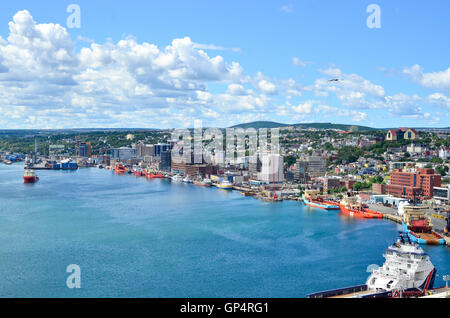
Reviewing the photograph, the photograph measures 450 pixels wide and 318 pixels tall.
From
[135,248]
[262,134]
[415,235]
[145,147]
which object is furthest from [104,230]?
[262,134]

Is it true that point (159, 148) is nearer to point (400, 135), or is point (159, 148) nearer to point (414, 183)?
point (400, 135)

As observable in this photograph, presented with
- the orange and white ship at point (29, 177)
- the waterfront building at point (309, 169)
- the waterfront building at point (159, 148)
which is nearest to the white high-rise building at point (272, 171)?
the waterfront building at point (309, 169)

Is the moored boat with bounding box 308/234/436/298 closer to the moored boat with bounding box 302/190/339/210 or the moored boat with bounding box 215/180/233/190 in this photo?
the moored boat with bounding box 302/190/339/210

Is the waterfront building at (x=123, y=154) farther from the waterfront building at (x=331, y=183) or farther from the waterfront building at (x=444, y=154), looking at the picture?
the waterfront building at (x=444, y=154)

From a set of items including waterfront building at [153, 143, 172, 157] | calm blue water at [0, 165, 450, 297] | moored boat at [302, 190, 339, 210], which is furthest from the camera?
waterfront building at [153, 143, 172, 157]

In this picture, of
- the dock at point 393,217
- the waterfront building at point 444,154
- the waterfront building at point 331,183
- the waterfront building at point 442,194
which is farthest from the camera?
the waterfront building at point 444,154

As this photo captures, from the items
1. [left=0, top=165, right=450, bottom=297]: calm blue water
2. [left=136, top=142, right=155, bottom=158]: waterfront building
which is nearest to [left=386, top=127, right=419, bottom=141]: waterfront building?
[left=136, top=142, right=155, bottom=158]: waterfront building
